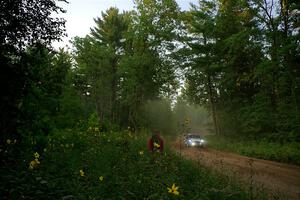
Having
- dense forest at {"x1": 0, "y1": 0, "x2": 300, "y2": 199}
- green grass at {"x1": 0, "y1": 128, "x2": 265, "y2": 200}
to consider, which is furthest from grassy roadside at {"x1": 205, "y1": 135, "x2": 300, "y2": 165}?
green grass at {"x1": 0, "y1": 128, "x2": 265, "y2": 200}

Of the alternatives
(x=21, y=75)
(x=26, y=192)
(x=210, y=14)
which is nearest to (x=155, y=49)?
(x=210, y=14)

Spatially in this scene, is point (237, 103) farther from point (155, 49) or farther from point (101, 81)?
point (101, 81)

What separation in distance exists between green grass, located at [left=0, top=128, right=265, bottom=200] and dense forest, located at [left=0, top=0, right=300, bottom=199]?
4cm

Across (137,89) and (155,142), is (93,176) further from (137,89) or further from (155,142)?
(137,89)

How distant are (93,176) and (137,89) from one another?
118ft

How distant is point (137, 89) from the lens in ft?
141

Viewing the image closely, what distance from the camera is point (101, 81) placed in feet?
167

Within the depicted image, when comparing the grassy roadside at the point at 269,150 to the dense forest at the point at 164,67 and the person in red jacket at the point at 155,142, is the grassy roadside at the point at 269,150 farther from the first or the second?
the person in red jacket at the point at 155,142

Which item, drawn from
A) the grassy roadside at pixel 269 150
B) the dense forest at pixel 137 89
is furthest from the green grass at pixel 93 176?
the grassy roadside at pixel 269 150

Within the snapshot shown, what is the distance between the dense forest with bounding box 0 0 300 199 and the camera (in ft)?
24.0

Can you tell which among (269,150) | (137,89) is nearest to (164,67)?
(137,89)

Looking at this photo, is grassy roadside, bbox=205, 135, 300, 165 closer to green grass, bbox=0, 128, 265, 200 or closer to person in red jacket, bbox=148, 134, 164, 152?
person in red jacket, bbox=148, 134, 164, 152

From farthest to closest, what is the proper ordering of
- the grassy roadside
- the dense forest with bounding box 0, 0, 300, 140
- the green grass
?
1. the grassy roadside
2. the dense forest with bounding box 0, 0, 300, 140
3. the green grass

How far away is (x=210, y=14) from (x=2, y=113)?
32.2 metres
